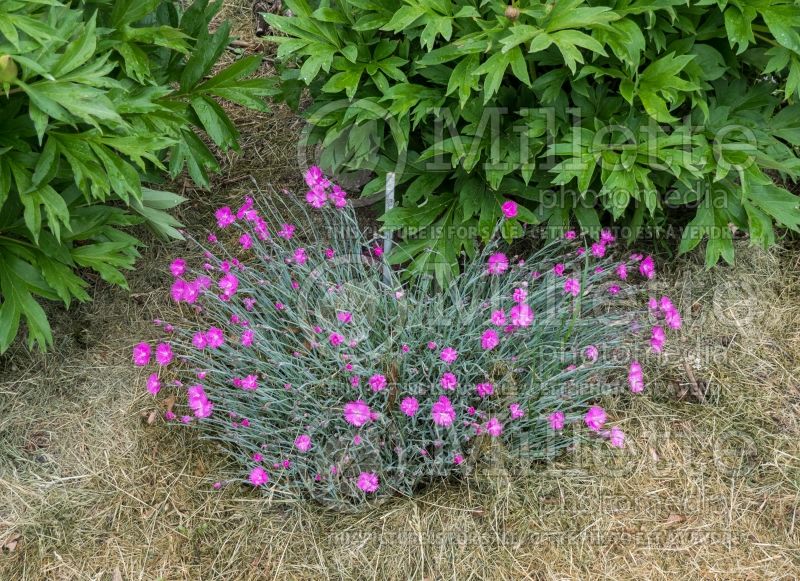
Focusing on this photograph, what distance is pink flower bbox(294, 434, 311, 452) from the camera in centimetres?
228

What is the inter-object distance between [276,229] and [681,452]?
168 centimetres

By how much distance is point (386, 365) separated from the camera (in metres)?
2.47

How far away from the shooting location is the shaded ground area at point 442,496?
7.70ft

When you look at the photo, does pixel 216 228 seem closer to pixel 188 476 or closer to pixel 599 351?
pixel 188 476

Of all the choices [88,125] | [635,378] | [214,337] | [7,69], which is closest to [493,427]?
[635,378]

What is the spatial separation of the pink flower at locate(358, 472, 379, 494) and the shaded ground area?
0.50 ft

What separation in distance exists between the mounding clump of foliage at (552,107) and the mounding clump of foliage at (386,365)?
0.19 m

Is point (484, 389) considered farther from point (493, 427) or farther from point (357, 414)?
point (357, 414)

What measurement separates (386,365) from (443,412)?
30cm

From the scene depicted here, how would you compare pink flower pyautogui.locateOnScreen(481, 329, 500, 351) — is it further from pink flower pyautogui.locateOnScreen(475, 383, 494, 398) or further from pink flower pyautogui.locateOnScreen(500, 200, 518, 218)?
pink flower pyautogui.locateOnScreen(500, 200, 518, 218)

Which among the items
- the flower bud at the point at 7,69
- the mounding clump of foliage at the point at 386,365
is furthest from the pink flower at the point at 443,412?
the flower bud at the point at 7,69

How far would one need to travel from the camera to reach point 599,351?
2688 mm

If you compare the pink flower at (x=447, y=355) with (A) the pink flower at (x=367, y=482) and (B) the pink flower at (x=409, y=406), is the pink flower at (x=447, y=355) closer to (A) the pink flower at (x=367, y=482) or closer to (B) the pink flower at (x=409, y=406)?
(B) the pink flower at (x=409, y=406)

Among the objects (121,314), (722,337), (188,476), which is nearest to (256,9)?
(121,314)
